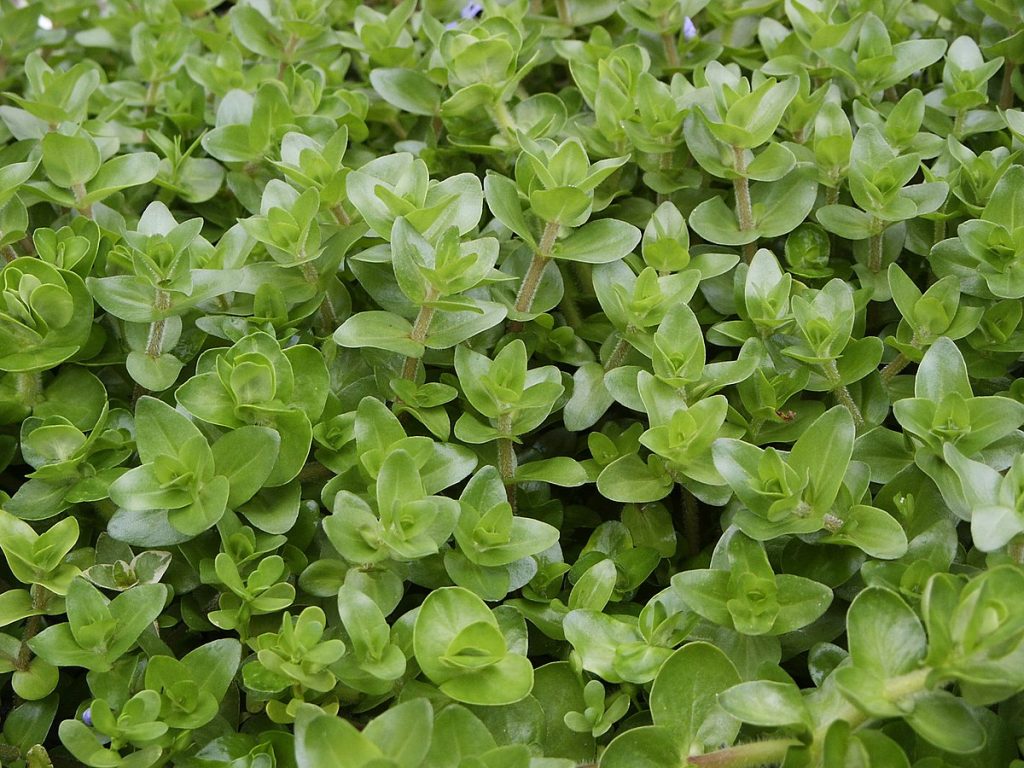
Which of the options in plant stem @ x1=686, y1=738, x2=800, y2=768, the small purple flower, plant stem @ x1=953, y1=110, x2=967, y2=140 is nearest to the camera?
plant stem @ x1=686, y1=738, x2=800, y2=768

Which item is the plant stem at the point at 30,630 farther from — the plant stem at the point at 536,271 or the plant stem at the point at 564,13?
the plant stem at the point at 564,13

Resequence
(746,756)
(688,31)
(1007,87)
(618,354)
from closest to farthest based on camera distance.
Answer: (746,756)
(618,354)
(1007,87)
(688,31)

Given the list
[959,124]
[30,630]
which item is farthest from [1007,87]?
[30,630]

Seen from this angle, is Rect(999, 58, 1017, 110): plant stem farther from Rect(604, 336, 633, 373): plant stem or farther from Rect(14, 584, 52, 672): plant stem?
Rect(14, 584, 52, 672): plant stem

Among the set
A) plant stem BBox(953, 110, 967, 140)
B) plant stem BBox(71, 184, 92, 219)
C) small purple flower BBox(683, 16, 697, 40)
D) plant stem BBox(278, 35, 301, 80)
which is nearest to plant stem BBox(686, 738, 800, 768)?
plant stem BBox(953, 110, 967, 140)

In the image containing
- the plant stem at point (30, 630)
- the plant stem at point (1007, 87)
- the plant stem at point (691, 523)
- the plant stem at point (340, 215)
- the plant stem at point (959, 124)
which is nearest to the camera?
the plant stem at point (30, 630)

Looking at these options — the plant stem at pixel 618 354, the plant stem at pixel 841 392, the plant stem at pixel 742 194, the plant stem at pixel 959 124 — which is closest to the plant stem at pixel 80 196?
the plant stem at pixel 618 354

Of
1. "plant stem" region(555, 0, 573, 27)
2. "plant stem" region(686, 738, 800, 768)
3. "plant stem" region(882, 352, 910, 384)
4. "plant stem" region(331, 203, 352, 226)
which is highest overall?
"plant stem" region(555, 0, 573, 27)

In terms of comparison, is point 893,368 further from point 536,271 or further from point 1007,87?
point 1007,87

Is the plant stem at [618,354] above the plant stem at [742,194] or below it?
below
